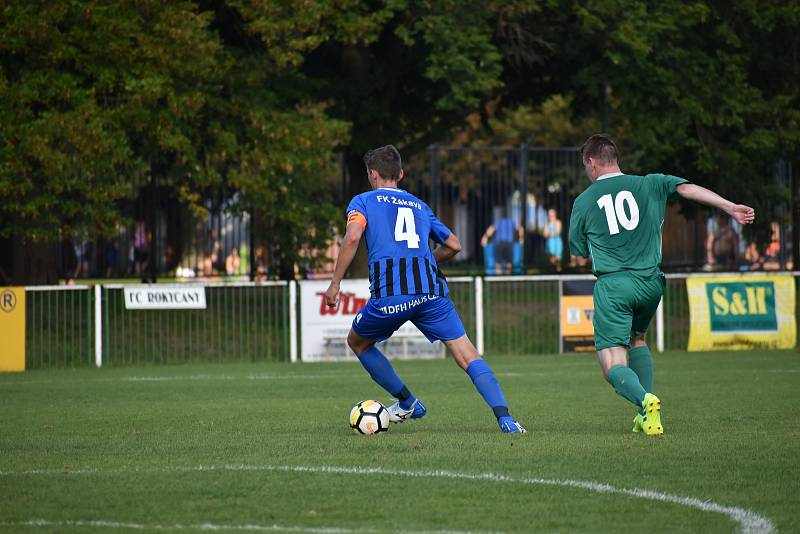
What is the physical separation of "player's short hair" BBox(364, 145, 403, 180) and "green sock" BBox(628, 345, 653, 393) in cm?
222

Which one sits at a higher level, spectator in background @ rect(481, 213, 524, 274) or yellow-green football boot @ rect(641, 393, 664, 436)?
spectator in background @ rect(481, 213, 524, 274)

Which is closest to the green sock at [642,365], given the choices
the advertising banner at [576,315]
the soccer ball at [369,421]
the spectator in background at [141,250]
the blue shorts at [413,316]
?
the blue shorts at [413,316]

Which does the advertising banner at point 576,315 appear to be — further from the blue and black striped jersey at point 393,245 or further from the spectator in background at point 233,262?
the blue and black striped jersey at point 393,245

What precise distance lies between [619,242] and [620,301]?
0.42 metres

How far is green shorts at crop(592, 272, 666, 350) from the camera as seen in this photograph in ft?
30.7

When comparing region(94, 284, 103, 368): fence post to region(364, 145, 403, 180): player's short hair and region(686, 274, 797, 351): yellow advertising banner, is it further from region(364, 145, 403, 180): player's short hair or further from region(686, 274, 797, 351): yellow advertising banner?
region(364, 145, 403, 180): player's short hair

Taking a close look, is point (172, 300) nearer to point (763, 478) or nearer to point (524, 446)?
point (524, 446)

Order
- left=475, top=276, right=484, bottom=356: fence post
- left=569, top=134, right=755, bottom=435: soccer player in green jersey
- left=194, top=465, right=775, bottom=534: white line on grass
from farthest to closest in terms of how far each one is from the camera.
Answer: left=475, top=276, right=484, bottom=356: fence post < left=569, top=134, right=755, bottom=435: soccer player in green jersey < left=194, top=465, right=775, bottom=534: white line on grass

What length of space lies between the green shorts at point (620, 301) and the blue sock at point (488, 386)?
0.80 m

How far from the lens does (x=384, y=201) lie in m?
9.61

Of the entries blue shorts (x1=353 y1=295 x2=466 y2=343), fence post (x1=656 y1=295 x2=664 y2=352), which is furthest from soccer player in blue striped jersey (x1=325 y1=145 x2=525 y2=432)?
fence post (x1=656 y1=295 x2=664 y2=352)

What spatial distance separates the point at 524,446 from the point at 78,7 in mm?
15969

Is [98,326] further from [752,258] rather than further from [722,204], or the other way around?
[752,258]

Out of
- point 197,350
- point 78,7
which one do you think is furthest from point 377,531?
point 78,7
